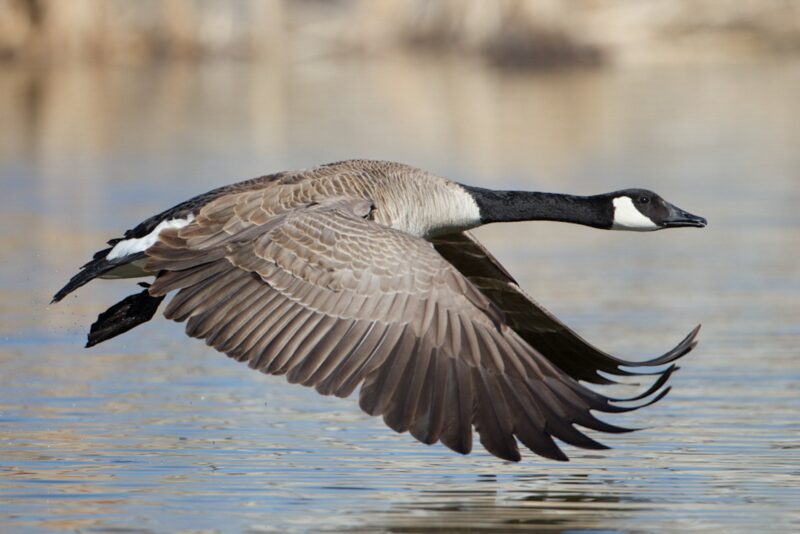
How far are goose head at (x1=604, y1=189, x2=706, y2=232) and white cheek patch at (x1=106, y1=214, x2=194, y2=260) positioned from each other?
2.73 meters

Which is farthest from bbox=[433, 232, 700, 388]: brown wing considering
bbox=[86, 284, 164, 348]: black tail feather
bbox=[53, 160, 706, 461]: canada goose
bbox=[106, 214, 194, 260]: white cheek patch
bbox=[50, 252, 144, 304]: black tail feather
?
bbox=[50, 252, 144, 304]: black tail feather

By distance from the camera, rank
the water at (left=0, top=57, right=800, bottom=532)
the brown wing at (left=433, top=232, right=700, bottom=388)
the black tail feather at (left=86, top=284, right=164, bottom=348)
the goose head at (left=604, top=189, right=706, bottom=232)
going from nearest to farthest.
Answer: the water at (left=0, top=57, right=800, bottom=532), the brown wing at (left=433, top=232, right=700, bottom=388), the black tail feather at (left=86, top=284, right=164, bottom=348), the goose head at (left=604, top=189, right=706, bottom=232)

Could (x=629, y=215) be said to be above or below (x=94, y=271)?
above

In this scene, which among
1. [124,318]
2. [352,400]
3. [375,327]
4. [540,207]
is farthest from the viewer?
[352,400]

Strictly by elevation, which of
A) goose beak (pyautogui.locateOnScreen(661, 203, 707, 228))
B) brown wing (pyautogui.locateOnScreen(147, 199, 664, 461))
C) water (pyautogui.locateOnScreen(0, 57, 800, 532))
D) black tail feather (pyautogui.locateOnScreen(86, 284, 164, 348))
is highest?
goose beak (pyautogui.locateOnScreen(661, 203, 707, 228))

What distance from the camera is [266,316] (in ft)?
24.9

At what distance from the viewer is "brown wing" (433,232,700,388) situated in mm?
8639

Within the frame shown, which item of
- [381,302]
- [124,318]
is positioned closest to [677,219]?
[381,302]

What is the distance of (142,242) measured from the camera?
28.3 feet

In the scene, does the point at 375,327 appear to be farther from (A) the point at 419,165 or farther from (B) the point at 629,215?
(A) the point at 419,165

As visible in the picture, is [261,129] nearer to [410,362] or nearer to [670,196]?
[670,196]

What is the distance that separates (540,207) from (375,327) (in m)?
2.46

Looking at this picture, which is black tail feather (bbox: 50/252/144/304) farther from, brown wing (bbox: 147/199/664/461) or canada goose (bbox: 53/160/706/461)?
brown wing (bbox: 147/199/664/461)

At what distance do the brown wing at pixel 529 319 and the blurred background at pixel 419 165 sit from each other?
18.9 inches
